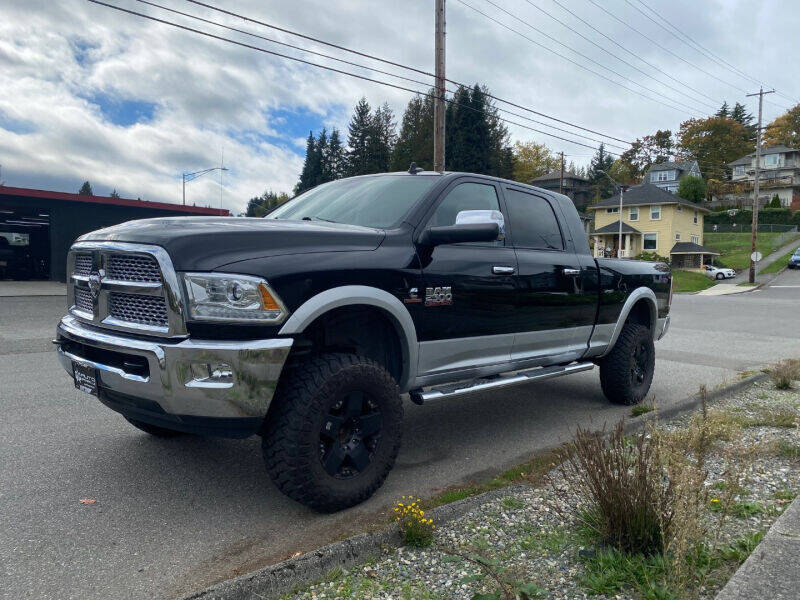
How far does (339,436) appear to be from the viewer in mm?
3264

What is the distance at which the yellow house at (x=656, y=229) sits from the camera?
52.0 meters

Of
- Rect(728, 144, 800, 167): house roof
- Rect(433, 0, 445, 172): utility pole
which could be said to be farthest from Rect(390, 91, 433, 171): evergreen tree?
Rect(728, 144, 800, 167): house roof

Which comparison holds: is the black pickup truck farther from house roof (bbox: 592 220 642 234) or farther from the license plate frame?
house roof (bbox: 592 220 642 234)

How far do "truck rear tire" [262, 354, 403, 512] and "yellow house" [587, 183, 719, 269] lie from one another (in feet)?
163

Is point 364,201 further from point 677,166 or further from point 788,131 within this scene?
point 788,131

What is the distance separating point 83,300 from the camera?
3672 millimetres

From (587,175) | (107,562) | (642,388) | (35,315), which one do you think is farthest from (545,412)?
(587,175)

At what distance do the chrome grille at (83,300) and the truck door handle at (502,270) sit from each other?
8.36 feet

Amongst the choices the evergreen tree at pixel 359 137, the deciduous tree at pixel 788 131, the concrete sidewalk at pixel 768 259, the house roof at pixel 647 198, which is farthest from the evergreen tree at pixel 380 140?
the deciduous tree at pixel 788 131

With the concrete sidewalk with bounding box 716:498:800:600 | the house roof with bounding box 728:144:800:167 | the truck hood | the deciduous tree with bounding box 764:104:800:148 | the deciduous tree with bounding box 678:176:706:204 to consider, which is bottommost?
the concrete sidewalk with bounding box 716:498:800:600

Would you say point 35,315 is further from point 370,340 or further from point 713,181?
point 713,181

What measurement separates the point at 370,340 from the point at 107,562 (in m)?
1.78

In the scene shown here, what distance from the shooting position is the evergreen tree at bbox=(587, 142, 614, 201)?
302ft

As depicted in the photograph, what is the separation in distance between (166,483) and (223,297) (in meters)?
1.49
